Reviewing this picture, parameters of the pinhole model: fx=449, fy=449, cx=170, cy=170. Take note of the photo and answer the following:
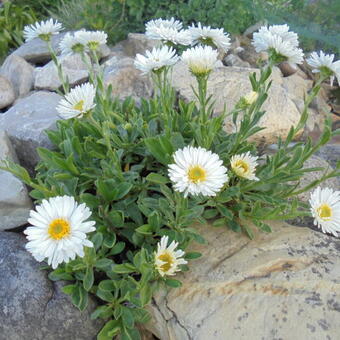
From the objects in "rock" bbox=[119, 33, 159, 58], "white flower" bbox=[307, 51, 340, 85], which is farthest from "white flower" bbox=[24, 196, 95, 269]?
"rock" bbox=[119, 33, 159, 58]

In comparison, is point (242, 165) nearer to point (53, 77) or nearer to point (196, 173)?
point (196, 173)

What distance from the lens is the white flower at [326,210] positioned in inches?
73.0

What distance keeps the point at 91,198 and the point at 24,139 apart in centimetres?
101

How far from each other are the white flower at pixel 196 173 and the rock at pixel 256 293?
551 millimetres

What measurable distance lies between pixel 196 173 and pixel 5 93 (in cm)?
281

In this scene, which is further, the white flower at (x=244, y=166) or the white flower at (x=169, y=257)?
the white flower at (x=244, y=166)

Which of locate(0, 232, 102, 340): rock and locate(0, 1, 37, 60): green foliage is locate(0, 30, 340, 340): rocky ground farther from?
locate(0, 1, 37, 60): green foliage

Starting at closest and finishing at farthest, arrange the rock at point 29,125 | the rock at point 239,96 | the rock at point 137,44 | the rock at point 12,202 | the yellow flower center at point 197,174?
1. the yellow flower center at point 197,174
2. the rock at point 12,202
3. the rock at point 29,125
4. the rock at point 239,96
5. the rock at point 137,44

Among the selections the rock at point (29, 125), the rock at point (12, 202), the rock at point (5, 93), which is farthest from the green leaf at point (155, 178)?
the rock at point (5, 93)

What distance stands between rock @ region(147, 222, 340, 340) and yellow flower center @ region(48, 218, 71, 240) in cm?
67

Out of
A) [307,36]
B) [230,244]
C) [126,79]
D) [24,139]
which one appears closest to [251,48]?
[307,36]

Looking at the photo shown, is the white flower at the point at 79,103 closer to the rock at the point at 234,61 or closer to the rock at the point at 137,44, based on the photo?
the rock at the point at 137,44

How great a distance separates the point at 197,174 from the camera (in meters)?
1.59

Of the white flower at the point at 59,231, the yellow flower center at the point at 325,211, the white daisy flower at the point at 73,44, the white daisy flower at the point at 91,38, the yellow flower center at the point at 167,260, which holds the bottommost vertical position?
the yellow flower center at the point at 167,260
